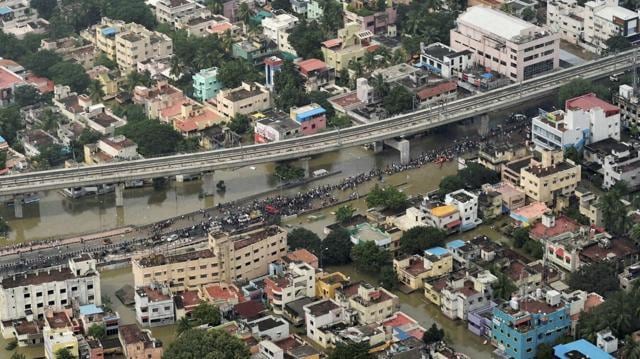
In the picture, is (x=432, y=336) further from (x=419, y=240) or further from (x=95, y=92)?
(x=95, y=92)

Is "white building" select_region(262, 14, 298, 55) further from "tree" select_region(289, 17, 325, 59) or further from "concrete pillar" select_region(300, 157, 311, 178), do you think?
"concrete pillar" select_region(300, 157, 311, 178)

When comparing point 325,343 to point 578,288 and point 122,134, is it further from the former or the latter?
point 122,134

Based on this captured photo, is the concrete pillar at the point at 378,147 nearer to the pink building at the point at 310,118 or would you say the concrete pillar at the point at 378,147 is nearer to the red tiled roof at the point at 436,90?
the pink building at the point at 310,118

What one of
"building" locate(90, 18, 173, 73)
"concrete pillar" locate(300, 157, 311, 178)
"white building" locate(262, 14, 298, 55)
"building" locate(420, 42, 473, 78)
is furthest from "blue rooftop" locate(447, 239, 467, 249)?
"building" locate(90, 18, 173, 73)

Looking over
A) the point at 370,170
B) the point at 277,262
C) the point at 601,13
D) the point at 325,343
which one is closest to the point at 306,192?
the point at 370,170

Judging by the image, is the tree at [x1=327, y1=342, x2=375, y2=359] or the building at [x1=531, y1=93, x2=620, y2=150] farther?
the building at [x1=531, y1=93, x2=620, y2=150]

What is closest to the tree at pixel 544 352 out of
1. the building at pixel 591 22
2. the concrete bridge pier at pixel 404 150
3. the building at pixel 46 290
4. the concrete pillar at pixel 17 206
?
the building at pixel 46 290

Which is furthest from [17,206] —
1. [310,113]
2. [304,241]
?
[310,113]
